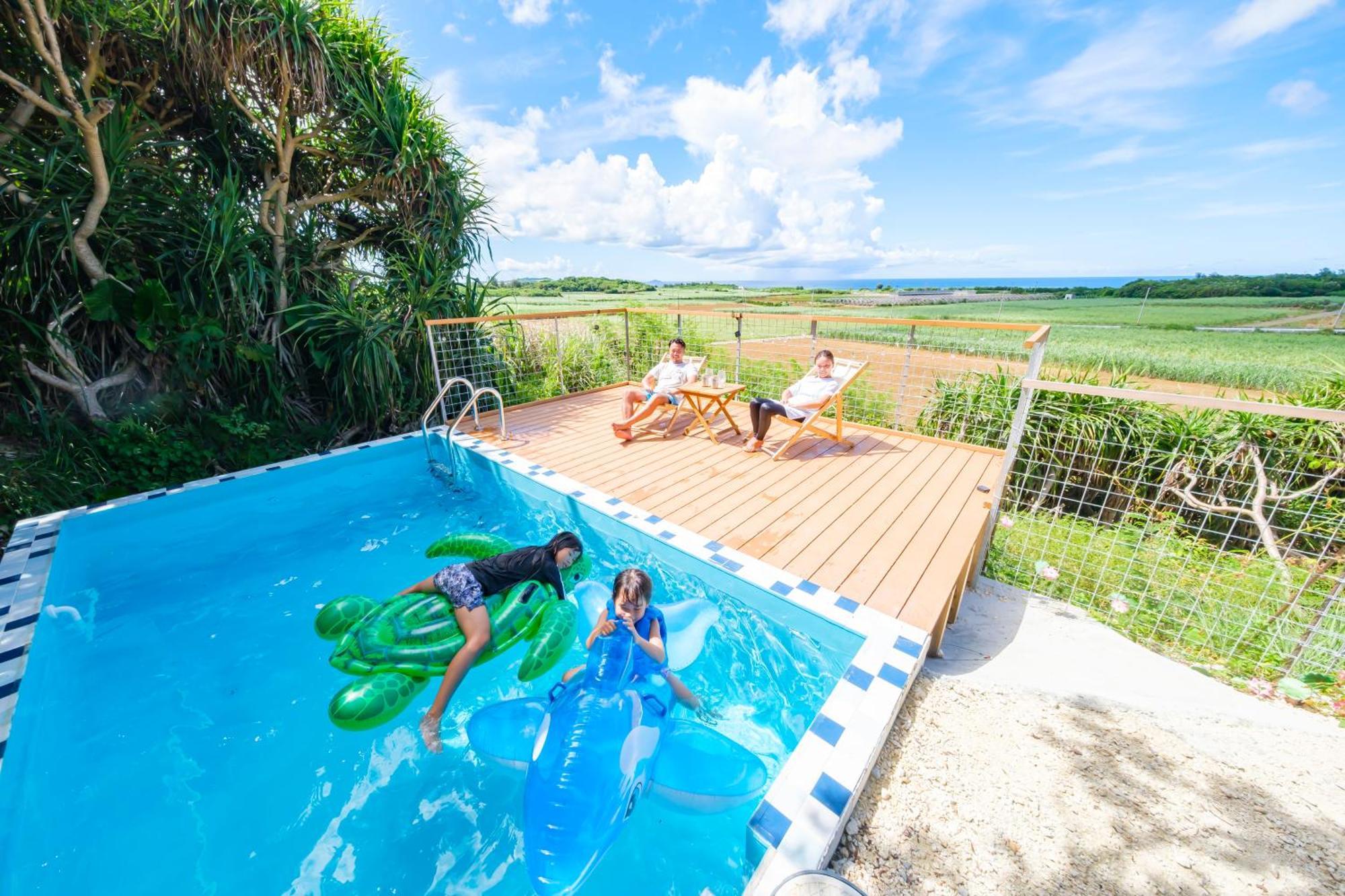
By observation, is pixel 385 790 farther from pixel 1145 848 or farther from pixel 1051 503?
pixel 1051 503

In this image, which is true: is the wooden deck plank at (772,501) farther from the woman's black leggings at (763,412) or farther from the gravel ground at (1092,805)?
the gravel ground at (1092,805)

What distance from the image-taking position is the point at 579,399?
20.1 ft

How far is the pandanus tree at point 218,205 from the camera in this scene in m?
3.51

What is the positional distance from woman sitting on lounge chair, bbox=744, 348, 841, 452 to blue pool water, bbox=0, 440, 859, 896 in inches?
68.8

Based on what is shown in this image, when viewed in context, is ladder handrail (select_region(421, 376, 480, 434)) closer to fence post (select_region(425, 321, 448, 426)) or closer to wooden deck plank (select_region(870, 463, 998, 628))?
fence post (select_region(425, 321, 448, 426))

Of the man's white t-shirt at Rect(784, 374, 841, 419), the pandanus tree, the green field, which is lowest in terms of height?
the green field

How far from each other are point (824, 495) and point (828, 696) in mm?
1661

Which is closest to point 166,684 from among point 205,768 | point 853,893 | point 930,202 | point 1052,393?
point 205,768

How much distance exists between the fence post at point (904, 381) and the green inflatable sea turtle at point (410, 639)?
357cm

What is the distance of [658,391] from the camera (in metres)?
4.72

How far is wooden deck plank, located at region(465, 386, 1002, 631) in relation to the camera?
2604 mm

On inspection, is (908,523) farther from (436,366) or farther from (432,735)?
(436,366)

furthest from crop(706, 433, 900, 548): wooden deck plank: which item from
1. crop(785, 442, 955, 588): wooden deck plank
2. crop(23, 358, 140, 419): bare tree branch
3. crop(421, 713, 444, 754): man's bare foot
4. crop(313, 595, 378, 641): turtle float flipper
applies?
crop(23, 358, 140, 419): bare tree branch

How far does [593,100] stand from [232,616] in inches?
366
